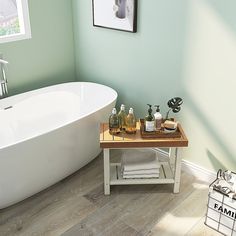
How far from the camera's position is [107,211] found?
212 centimetres

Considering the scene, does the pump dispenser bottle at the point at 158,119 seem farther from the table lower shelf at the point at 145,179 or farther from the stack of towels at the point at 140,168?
the table lower shelf at the point at 145,179

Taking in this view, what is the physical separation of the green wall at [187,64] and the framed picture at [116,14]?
0.18 feet

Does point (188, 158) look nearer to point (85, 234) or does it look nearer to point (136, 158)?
point (136, 158)

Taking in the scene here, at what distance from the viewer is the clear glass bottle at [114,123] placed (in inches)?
83.7

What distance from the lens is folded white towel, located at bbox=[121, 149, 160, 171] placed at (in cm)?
221

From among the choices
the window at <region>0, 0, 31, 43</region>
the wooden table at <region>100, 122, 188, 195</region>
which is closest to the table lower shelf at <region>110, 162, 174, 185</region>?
the wooden table at <region>100, 122, 188, 195</region>

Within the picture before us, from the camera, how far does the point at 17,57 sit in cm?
264

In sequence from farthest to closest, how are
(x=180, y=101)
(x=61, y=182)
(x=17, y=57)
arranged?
1. (x=17, y=57)
2. (x=61, y=182)
3. (x=180, y=101)

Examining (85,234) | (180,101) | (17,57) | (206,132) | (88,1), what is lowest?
(85,234)

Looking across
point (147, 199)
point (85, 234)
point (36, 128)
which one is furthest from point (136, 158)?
point (36, 128)

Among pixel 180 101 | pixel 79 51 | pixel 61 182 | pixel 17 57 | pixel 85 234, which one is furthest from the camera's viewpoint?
pixel 79 51

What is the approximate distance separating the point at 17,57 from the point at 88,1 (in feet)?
2.57

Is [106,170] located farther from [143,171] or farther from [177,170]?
[177,170]

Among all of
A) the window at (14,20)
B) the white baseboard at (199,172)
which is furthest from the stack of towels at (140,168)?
the window at (14,20)
